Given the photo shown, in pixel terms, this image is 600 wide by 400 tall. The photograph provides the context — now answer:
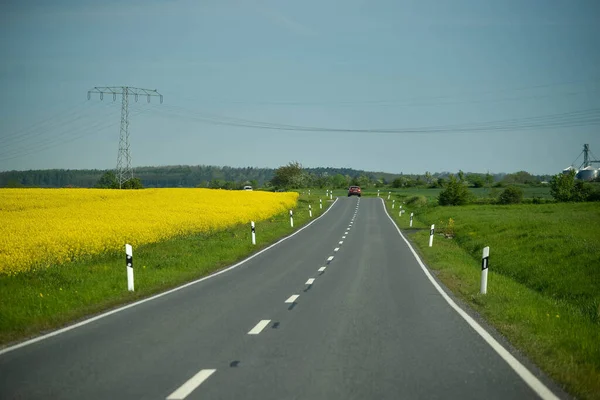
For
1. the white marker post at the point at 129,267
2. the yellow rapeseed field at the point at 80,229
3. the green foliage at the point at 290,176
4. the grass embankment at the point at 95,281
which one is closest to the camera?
the grass embankment at the point at 95,281

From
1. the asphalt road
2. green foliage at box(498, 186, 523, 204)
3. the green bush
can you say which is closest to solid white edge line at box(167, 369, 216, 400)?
the asphalt road

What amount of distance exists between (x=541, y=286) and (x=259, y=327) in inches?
396

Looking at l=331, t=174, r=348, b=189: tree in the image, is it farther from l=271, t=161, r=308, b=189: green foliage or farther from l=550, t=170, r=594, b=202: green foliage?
l=550, t=170, r=594, b=202: green foliage

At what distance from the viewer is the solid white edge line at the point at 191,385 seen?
5379 millimetres

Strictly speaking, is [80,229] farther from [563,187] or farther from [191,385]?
[563,187]

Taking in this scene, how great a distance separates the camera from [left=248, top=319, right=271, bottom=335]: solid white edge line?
838 cm

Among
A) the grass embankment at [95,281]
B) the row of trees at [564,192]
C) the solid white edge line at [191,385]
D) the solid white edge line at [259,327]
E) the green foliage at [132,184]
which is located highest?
the row of trees at [564,192]

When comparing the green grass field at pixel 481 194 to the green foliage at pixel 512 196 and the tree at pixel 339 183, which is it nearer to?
the green foliage at pixel 512 196

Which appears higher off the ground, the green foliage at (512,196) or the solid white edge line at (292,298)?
the green foliage at (512,196)

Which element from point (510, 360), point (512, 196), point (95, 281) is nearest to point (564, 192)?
point (512, 196)

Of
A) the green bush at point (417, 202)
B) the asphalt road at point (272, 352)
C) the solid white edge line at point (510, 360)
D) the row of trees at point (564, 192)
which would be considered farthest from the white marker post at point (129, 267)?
the green bush at point (417, 202)

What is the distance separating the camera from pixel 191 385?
5730mm

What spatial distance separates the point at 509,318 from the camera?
957 cm

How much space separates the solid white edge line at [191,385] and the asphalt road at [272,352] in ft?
0.04
